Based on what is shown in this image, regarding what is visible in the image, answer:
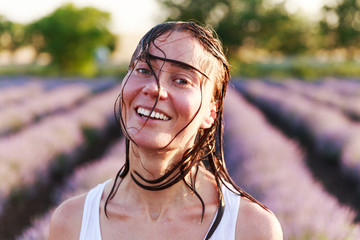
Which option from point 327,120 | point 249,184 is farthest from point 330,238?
point 327,120

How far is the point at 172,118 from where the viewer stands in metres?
1.12

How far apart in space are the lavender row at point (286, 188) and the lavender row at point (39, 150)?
2259mm

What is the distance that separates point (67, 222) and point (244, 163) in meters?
3.12

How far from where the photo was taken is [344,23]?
43.2 metres

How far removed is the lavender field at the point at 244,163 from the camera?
2.69 meters

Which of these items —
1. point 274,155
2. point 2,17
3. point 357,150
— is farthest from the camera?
point 2,17

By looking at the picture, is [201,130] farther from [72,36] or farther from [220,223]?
[72,36]

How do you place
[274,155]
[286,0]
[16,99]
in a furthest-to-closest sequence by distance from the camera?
[286,0] → [16,99] → [274,155]

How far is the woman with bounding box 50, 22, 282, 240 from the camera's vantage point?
Result: 1.11 meters

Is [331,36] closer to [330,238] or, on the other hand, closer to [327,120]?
[327,120]

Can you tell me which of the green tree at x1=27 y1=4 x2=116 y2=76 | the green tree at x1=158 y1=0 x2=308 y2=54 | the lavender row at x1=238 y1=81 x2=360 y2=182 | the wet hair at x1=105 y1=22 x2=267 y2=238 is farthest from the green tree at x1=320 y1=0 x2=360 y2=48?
the wet hair at x1=105 y1=22 x2=267 y2=238

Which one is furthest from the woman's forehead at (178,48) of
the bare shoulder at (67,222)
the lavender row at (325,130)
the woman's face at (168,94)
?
the lavender row at (325,130)

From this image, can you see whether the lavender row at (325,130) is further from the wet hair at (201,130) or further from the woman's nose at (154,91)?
the woman's nose at (154,91)

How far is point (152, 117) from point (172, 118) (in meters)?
0.06
